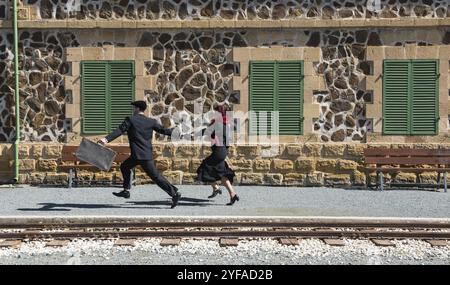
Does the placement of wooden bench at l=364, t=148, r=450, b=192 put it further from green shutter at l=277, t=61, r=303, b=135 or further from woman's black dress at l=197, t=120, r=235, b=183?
woman's black dress at l=197, t=120, r=235, b=183

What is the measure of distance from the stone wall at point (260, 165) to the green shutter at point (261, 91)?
0.56 m

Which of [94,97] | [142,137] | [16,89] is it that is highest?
[16,89]

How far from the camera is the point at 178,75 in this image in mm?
14578

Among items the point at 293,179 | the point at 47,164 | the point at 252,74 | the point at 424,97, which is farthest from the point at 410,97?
the point at 47,164

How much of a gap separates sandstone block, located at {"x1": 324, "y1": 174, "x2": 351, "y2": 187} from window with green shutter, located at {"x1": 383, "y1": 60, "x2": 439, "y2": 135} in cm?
123

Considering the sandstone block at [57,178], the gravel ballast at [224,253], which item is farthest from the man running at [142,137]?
the sandstone block at [57,178]

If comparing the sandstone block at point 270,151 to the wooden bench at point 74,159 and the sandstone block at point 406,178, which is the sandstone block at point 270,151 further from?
the wooden bench at point 74,159

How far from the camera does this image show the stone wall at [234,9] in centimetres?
A: 1437

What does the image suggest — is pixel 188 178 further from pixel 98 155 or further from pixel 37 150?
pixel 98 155

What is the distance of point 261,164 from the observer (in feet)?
47.3

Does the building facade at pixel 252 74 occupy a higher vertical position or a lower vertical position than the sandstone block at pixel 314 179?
higher

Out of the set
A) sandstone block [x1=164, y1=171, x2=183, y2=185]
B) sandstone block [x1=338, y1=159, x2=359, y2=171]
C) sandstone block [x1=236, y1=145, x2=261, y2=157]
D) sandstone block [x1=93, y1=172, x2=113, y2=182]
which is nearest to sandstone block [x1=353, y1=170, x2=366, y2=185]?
sandstone block [x1=338, y1=159, x2=359, y2=171]

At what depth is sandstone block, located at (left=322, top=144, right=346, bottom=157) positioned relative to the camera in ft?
47.2

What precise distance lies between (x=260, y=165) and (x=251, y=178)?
322 millimetres
